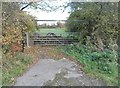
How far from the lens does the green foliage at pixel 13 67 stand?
193 inches

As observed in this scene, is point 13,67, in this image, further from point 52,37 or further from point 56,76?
point 52,37

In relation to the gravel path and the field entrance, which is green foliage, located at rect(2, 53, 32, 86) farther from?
the field entrance

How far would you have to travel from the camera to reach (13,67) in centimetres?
583

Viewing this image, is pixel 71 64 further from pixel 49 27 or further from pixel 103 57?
pixel 49 27

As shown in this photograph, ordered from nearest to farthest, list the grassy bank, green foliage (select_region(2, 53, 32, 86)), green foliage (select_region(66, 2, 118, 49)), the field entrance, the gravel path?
the gravel path
green foliage (select_region(2, 53, 32, 86))
the grassy bank
green foliage (select_region(66, 2, 118, 49))
the field entrance

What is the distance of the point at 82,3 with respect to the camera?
8.61 metres

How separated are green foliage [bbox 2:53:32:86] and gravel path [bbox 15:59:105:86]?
0.51 ft

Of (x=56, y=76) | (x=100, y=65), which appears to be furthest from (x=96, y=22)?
(x=56, y=76)

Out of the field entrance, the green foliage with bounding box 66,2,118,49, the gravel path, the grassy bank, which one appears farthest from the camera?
the field entrance

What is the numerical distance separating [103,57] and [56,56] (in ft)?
6.12

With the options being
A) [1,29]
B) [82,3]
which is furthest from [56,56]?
[1,29]

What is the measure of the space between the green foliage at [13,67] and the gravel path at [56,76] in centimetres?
16

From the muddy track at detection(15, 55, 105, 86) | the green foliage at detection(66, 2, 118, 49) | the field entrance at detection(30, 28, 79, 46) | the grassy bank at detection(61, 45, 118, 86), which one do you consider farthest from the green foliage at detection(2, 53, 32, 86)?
the field entrance at detection(30, 28, 79, 46)

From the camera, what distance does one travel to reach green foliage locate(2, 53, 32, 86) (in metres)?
4.91
